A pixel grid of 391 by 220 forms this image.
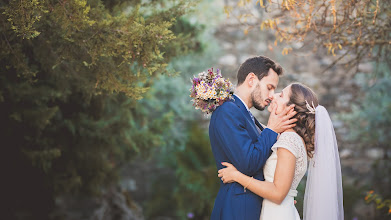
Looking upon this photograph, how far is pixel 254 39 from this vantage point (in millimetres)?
9812

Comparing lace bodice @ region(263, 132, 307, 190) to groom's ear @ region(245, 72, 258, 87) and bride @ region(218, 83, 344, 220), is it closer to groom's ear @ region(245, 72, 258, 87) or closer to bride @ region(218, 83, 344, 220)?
bride @ region(218, 83, 344, 220)

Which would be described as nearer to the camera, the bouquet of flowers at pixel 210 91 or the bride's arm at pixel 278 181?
the bride's arm at pixel 278 181

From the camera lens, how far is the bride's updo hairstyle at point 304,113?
3113mm

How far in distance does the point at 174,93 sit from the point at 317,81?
338cm

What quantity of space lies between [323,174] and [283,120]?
0.54 metres

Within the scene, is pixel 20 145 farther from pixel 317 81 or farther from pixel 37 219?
pixel 317 81

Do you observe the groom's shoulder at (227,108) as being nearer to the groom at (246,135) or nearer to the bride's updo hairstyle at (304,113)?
the groom at (246,135)

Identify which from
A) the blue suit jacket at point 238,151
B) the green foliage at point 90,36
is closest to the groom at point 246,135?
the blue suit jacket at point 238,151

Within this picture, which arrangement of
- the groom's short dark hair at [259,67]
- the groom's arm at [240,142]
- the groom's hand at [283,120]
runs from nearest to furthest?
the groom's arm at [240,142] → the groom's hand at [283,120] → the groom's short dark hair at [259,67]

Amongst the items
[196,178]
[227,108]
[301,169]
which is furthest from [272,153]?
[196,178]

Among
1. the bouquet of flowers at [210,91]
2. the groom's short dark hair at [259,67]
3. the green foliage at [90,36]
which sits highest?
the groom's short dark hair at [259,67]

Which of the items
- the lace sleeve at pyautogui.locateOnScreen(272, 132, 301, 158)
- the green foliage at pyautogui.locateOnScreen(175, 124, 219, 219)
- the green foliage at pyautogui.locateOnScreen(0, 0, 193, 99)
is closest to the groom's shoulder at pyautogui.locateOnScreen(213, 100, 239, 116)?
the lace sleeve at pyautogui.locateOnScreen(272, 132, 301, 158)

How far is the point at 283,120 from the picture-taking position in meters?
3.06

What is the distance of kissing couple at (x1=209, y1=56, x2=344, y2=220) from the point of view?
2855 mm
